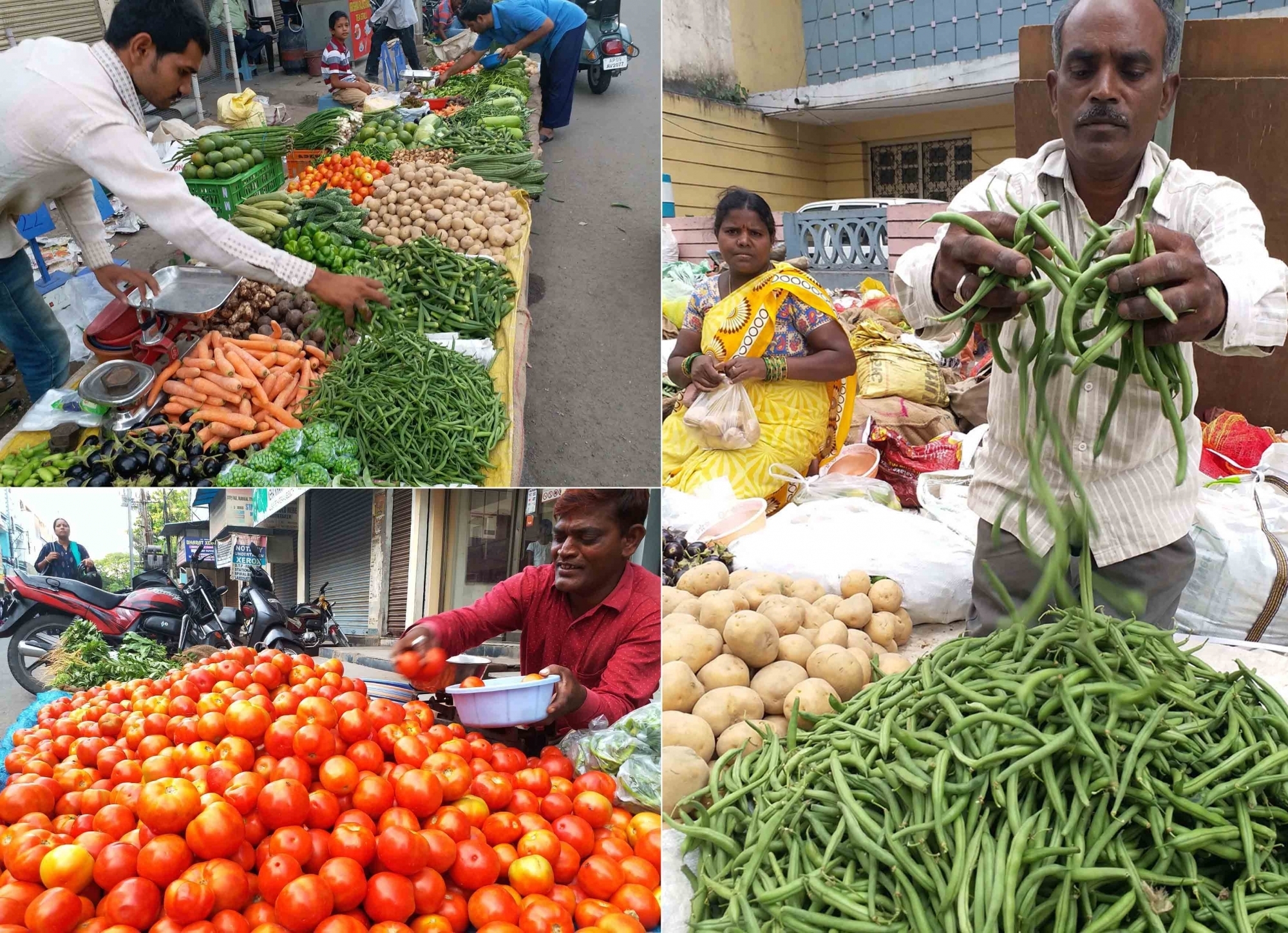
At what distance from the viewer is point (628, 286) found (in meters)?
6.96

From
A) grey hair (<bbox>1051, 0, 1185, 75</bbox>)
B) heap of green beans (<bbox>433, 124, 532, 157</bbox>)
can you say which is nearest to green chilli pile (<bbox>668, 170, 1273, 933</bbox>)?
grey hair (<bbox>1051, 0, 1185, 75</bbox>)

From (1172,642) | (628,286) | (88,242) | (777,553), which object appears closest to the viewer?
(1172,642)

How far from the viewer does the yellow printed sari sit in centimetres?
403

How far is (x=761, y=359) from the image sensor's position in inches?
159

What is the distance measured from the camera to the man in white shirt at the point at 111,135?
121 inches

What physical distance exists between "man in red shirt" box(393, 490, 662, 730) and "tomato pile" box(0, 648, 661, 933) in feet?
0.55

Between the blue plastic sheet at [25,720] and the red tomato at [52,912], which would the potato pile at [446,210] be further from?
the red tomato at [52,912]

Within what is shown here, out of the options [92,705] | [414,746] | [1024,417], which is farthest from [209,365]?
[1024,417]

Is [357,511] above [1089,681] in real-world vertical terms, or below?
above

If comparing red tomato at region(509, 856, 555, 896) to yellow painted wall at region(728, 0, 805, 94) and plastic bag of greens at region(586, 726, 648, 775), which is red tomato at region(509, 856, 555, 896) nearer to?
plastic bag of greens at region(586, 726, 648, 775)

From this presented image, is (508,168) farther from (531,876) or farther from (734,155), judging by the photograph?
(531,876)

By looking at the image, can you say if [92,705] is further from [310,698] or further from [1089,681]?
[1089,681]

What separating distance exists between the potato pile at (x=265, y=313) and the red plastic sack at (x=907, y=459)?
109 inches

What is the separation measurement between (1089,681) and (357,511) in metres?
1.42
